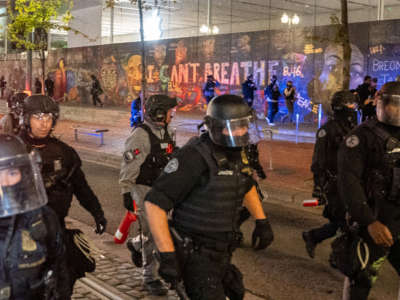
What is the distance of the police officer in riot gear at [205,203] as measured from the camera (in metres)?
2.98

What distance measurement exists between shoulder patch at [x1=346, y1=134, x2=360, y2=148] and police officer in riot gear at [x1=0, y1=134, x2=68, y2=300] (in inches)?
82.2

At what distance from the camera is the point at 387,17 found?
1967 cm

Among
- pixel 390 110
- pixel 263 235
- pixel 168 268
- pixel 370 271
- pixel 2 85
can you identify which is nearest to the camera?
pixel 168 268

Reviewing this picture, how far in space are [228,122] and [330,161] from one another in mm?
2978

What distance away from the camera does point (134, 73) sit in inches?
1180

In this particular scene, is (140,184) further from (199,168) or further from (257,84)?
(257,84)

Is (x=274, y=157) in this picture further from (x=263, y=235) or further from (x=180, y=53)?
(x=180, y=53)

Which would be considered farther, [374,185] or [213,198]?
[374,185]

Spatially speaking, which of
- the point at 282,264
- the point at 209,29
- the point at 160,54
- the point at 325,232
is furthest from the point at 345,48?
the point at 160,54

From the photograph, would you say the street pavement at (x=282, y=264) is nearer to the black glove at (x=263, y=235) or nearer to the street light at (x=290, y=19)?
the black glove at (x=263, y=235)

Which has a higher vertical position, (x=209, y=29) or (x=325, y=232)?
(x=209, y=29)

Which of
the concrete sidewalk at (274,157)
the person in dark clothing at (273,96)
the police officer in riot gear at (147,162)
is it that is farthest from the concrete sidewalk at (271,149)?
the police officer in riot gear at (147,162)

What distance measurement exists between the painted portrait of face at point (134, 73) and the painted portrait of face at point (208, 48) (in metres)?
5.32

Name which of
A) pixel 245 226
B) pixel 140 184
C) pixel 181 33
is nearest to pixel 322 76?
pixel 181 33
